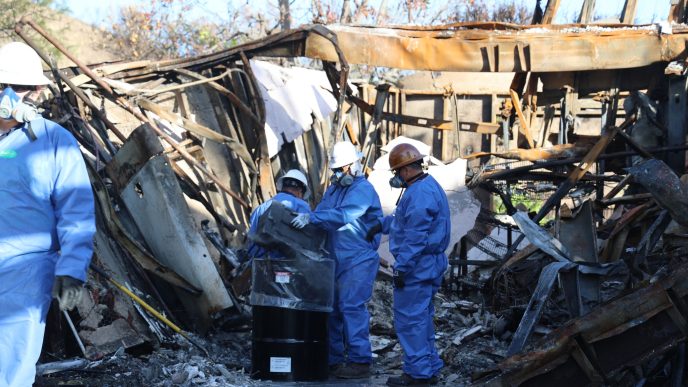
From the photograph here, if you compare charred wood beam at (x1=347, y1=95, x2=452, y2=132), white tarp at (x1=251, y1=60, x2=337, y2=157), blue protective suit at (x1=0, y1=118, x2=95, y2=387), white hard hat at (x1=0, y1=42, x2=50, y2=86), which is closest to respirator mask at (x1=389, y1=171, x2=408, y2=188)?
blue protective suit at (x1=0, y1=118, x2=95, y2=387)

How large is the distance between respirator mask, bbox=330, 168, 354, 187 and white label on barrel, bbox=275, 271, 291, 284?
3.52 feet

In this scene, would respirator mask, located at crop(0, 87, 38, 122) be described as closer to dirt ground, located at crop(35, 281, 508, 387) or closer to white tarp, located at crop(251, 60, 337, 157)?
dirt ground, located at crop(35, 281, 508, 387)

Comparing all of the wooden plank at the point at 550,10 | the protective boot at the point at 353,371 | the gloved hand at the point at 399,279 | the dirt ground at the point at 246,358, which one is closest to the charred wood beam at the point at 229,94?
the dirt ground at the point at 246,358

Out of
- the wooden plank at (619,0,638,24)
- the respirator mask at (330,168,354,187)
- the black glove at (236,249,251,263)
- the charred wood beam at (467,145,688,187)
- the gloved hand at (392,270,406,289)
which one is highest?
the wooden plank at (619,0,638,24)

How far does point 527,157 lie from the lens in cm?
1096

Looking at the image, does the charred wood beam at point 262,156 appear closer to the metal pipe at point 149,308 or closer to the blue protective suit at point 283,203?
the blue protective suit at point 283,203

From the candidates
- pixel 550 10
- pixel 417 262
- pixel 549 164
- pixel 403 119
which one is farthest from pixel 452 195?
pixel 417 262

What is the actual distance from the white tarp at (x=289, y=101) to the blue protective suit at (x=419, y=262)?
188 inches

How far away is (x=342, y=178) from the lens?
8344mm

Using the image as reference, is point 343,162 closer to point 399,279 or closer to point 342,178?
point 342,178

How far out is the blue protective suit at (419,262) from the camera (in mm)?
7598

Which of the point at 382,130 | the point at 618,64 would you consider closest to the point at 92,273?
the point at 618,64

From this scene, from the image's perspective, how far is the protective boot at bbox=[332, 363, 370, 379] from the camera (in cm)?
823

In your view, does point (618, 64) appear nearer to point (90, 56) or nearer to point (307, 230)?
point (307, 230)
